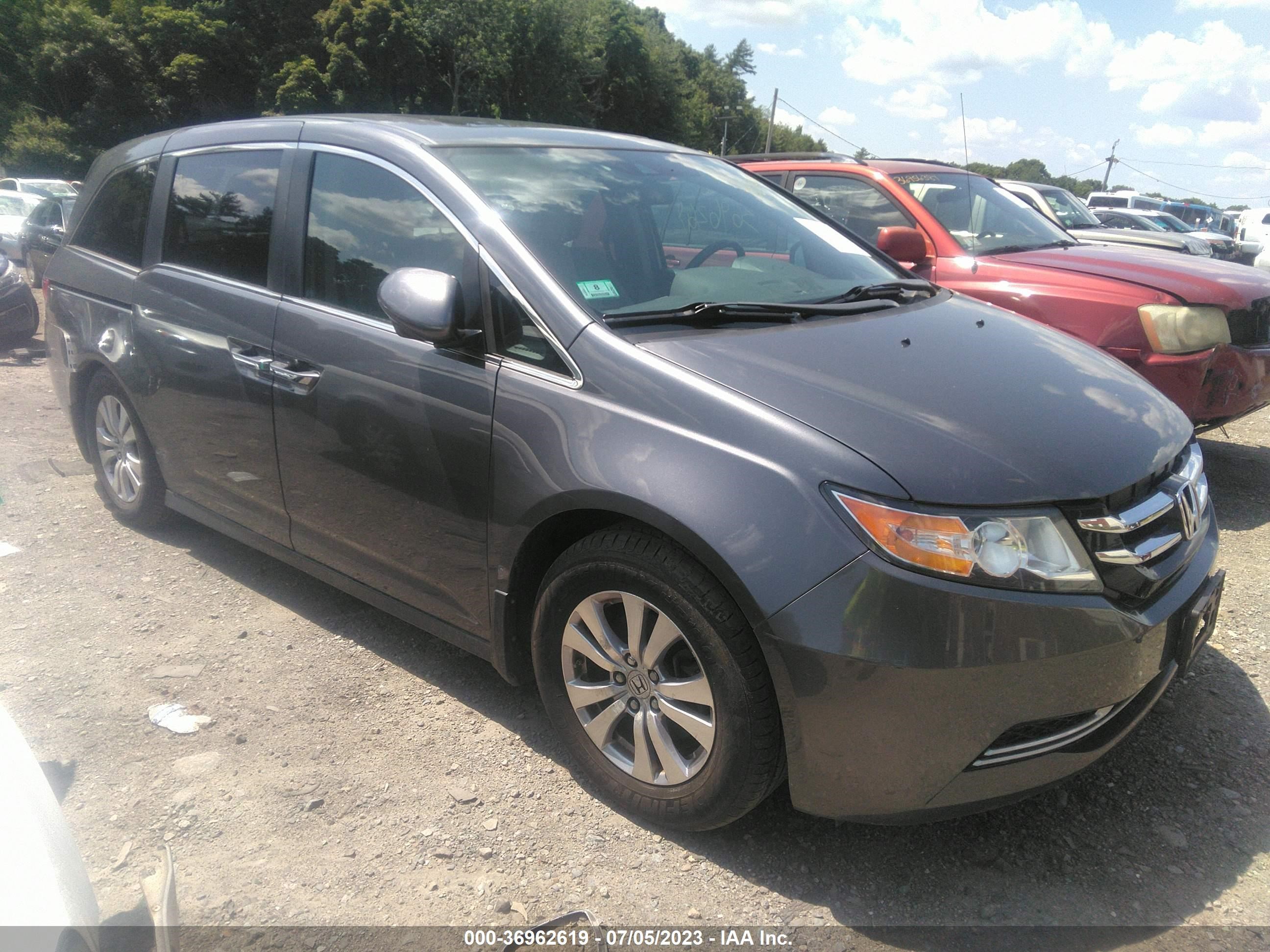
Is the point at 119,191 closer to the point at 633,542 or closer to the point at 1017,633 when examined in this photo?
the point at 633,542

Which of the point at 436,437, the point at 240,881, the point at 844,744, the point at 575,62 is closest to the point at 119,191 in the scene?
the point at 436,437

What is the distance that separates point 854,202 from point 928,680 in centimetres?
459

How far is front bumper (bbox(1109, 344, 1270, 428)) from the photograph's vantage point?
15.1ft

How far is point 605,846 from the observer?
2486 millimetres

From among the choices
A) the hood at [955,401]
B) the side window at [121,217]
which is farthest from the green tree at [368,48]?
the hood at [955,401]

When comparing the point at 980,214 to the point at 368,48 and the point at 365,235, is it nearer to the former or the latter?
the point at 365,235

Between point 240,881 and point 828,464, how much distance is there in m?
1.74

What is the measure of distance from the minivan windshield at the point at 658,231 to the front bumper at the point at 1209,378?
1.84 metres

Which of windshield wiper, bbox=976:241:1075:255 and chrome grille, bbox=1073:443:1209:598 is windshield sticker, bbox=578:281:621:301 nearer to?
chrome grille, bbox=1073:443:1209:598

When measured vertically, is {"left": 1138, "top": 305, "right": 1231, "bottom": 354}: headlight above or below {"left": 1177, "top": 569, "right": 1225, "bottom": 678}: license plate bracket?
above

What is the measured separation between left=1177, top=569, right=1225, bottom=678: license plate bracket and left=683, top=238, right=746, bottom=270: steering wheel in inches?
66.6

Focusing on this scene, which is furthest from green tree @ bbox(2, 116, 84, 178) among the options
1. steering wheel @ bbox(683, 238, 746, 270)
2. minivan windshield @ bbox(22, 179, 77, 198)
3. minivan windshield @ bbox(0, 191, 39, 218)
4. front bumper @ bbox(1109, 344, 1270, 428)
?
front bumper @ bbox(1109, 344, 1270, 428)

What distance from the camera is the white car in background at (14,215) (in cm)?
1470

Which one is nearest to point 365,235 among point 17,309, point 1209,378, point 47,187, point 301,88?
point 1209,378
